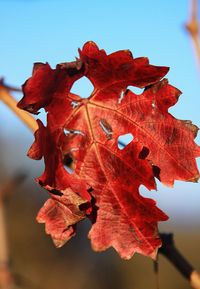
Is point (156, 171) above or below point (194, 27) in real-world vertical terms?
below

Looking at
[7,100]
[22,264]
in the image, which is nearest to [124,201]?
[7,100]

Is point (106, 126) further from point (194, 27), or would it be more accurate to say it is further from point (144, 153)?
point (194, 27)

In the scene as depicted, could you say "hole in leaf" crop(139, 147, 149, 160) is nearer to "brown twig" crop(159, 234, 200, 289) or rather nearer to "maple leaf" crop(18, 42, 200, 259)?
"maple leaf" crop(18, 42, 200, 259)

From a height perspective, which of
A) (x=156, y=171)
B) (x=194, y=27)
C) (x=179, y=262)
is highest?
(x=194, y=27)

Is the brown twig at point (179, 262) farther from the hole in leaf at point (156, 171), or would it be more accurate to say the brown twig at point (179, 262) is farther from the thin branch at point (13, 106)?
the thin branch at point (13, 106)

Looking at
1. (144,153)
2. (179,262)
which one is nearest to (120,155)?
(144,153)

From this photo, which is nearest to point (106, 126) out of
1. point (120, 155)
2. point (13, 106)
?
point (120, 155)

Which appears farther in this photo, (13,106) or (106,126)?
(13,106)

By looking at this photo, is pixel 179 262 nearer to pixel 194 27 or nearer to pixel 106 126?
pixel 106 126
